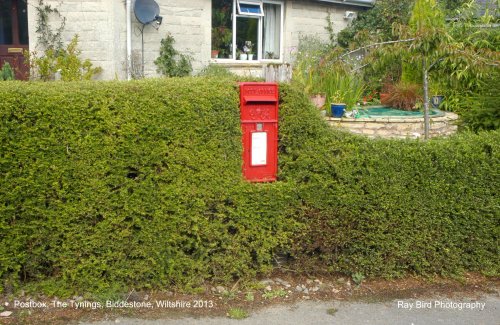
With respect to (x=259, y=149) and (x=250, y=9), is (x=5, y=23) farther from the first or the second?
(x=259, y=149)

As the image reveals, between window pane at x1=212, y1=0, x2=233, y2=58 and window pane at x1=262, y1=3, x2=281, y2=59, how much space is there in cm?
113

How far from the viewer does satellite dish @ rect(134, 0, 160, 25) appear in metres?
9.80

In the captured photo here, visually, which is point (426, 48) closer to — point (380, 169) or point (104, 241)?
point (380, 169)

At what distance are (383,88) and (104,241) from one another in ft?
25.9

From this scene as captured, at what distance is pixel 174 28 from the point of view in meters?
10.5

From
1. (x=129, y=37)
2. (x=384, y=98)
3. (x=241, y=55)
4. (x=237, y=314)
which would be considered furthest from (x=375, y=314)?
(x=241, y=55)

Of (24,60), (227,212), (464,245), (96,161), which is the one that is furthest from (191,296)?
(24,60)

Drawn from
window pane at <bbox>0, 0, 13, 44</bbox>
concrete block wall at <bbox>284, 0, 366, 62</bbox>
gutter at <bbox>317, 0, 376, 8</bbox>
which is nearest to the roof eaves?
gutter at <bbox>317, 0, 376, 8</bbox>

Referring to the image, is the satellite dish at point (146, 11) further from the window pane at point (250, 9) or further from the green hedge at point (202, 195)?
the green hedge at point (202, 195)

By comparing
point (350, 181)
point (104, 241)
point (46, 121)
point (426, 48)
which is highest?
point (426, 48)

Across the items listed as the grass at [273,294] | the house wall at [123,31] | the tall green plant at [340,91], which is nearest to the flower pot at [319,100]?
the tall green plant at [340,91]

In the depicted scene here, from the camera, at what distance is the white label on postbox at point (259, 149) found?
15.3ft

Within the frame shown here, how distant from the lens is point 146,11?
32.4 feet

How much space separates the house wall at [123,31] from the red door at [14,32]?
70 centimetres
